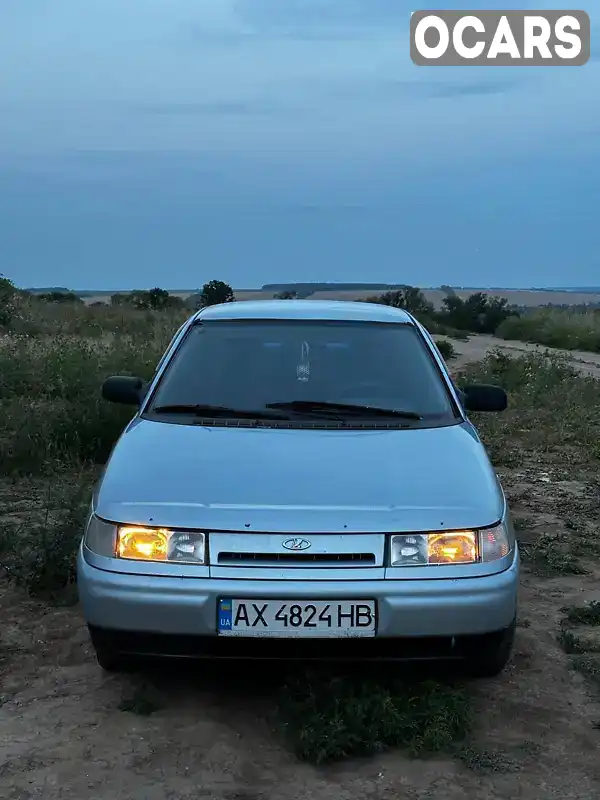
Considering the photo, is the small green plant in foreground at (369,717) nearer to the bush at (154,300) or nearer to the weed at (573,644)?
the weed at (573,644)

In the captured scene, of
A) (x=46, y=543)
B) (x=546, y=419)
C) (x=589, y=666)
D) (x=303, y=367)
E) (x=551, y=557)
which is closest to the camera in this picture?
(x=589, y=666)

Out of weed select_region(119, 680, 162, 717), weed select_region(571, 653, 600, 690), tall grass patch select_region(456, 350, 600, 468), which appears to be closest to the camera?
weed select_region(119, 680, 162, 717)

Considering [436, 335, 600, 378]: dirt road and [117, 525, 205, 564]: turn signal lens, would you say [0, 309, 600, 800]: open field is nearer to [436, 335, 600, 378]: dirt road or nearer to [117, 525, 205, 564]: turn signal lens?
[117, 525, 205, 564]: turn signal lens

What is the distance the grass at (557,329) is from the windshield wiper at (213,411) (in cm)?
2346

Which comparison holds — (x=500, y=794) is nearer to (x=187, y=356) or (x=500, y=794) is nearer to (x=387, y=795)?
(x=387, y=795)

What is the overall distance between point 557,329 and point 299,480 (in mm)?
28373

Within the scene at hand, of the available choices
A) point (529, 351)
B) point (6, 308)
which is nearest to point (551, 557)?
point (6, 308)

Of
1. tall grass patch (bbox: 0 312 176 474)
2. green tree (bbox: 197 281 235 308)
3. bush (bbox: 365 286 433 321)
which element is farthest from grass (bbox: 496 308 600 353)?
tall grass patch (bbox: 0 312 176 474)

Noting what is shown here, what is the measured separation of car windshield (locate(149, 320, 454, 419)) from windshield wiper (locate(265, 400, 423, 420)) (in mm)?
23

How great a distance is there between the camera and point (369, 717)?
306cm

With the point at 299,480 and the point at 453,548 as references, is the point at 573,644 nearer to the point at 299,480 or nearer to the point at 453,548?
the point at 453,548

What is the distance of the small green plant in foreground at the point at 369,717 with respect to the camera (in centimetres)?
294

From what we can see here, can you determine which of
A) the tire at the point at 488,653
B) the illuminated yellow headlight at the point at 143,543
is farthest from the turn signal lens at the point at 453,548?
the illuminated yellow headlight at the point at 143,543

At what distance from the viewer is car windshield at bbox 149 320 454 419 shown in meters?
4.09
